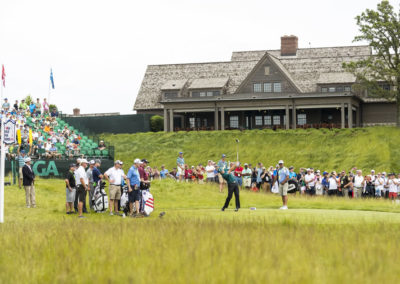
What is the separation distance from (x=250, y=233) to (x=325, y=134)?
3742cm

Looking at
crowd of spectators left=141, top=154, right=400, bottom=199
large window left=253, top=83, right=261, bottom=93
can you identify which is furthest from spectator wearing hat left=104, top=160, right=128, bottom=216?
large window left=253, top=83, right=261, bottom=93

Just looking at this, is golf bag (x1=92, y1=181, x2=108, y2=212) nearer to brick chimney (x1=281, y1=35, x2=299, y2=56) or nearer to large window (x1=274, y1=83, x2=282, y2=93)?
large window (x1=274, y1=83, x2=282, y2=93)

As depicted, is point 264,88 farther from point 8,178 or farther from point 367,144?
point 8,178

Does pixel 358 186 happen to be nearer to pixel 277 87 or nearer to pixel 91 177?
pixel 91 177

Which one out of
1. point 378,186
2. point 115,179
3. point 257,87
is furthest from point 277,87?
point 115,179

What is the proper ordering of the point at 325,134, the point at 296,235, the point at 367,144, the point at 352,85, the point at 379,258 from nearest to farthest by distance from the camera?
the point at 379,258, the point at 296,235, the point at 367,144, the point at 325,134, the point at 352,85

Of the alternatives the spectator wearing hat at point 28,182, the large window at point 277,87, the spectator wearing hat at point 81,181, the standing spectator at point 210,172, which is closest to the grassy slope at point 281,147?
the large window at point 277,87

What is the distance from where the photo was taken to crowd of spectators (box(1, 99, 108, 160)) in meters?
36.4

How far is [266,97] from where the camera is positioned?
185 ft

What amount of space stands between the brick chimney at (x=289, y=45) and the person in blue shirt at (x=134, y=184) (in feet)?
172

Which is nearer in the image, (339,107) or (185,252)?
(185,252)

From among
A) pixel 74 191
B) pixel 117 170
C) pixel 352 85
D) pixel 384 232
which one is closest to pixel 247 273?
pixel 384 232

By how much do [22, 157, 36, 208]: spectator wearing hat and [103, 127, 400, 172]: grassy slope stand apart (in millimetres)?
23052

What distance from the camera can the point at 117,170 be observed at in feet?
70.7
